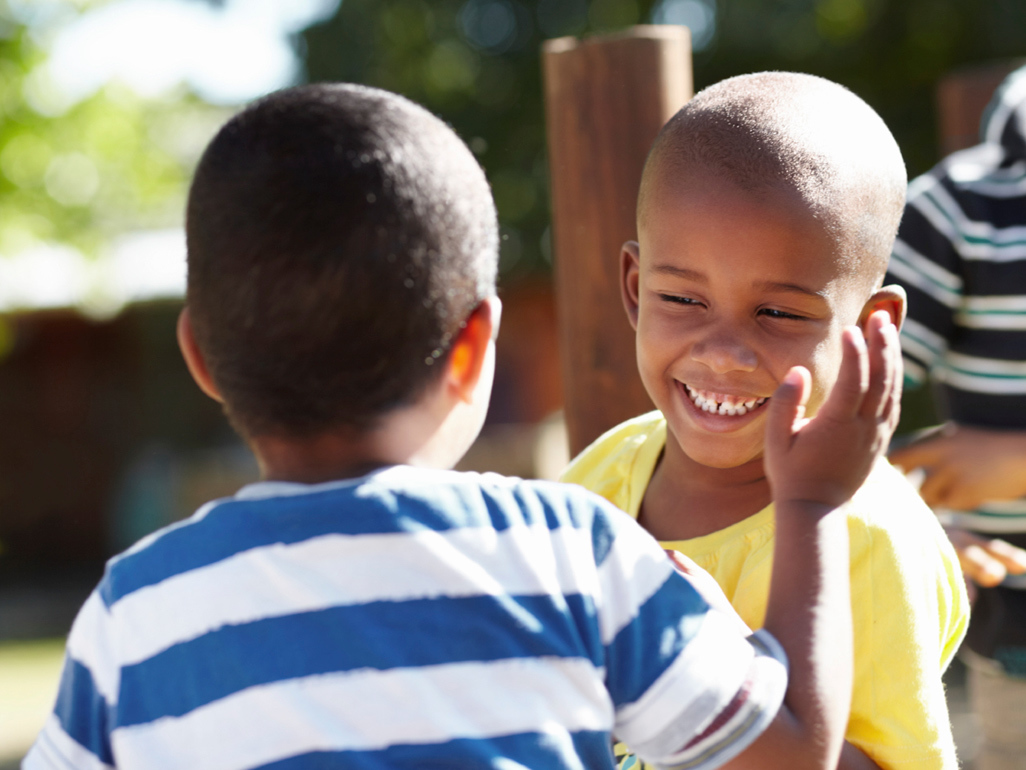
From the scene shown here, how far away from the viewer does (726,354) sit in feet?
5.28

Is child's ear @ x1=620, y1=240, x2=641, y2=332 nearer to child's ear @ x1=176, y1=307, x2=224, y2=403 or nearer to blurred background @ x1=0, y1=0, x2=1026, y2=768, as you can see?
child's ear @ x1=176, y1=307, x2=224, y2=403

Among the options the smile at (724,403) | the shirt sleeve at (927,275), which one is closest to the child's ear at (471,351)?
the smile at (724,403)

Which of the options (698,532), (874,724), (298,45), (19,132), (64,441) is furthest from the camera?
(64,441)

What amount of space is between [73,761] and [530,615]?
0.52 meters

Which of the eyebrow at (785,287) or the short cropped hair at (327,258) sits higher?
the short cropped hair at (327,258)

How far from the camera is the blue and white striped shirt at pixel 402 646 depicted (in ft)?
3.56

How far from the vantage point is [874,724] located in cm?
144

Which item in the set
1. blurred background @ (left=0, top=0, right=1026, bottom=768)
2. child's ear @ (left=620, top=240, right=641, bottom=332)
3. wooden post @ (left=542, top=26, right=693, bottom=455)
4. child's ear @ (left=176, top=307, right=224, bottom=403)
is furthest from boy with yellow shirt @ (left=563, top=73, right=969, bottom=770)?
blurred background @ (left=0, top=0, right=1026, bottom=768)

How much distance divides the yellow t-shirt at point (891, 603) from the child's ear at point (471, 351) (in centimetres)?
56

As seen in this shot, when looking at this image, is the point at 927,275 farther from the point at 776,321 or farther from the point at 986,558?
the point at 776,321

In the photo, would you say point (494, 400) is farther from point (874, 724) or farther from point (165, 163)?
point (874, 724)

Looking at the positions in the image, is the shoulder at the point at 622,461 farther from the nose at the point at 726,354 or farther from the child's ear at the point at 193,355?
the child's ear at the point at 193,355

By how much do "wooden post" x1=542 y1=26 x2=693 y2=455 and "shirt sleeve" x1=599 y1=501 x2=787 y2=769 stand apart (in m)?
1.23

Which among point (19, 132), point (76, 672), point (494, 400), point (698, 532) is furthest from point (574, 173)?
point (494, 400)
